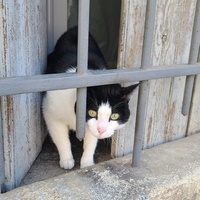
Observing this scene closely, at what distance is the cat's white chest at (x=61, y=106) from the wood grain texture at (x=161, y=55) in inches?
9.9

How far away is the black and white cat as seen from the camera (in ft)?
3.99

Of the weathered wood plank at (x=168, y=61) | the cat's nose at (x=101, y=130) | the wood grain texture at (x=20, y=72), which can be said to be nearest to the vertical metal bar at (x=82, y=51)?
the cat's nose at (x=101, y=130)

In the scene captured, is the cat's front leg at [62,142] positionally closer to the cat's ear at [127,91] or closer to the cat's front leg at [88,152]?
the cat's front leg at [88,152]

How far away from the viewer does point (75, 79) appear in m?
0.94

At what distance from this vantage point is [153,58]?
4.50ft

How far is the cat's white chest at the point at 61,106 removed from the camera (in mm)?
1363

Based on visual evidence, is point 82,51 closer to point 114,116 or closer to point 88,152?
point 114,116

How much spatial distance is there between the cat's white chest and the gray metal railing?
34 centimetres

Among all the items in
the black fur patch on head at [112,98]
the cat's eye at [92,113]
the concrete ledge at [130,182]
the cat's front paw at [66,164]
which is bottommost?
the cat's front paw at [66,164]

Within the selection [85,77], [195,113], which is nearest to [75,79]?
[85,77]

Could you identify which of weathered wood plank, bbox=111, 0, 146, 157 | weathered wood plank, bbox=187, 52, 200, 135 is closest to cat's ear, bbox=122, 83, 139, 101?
weathered wood plank, bbox=111, 0, 146, 157

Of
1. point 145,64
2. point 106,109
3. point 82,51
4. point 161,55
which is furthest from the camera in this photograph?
point 161,55

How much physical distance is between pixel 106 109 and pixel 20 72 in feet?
1.23

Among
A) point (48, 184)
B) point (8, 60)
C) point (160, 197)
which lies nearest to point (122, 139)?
point (160, 197)
